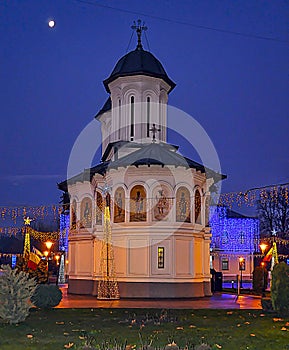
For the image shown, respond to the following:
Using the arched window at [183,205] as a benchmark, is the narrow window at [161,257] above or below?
below

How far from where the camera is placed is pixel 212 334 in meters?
14.8

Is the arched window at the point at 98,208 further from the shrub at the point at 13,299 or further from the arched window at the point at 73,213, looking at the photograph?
the shrub at the point at 13,299

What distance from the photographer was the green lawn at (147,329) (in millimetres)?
13305

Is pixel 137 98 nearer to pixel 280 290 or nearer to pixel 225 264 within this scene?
pixel 280 290

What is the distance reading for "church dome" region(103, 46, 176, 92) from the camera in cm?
3775

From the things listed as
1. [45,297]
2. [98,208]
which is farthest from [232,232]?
[45,297]

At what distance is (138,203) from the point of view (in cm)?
3148

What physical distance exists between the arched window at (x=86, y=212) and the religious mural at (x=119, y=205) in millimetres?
3206

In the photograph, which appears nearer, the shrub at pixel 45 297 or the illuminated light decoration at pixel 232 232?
the shrub at pixel 45 297

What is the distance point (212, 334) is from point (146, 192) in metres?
16.9

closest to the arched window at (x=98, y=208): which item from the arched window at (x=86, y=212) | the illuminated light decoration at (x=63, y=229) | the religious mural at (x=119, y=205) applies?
the arched window at (x=86, y=212)

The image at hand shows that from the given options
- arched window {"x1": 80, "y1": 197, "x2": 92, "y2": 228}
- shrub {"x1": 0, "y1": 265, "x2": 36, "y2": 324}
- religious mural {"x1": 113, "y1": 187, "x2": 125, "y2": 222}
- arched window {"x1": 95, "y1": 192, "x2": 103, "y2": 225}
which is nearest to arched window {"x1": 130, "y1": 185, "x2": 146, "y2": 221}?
religious mural {"x1": 113, "y1": 187, "x2": 125, "y2": 222}

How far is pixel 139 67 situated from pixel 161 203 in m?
10.8

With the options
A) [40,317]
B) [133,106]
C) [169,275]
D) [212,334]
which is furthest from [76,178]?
[212,334]
